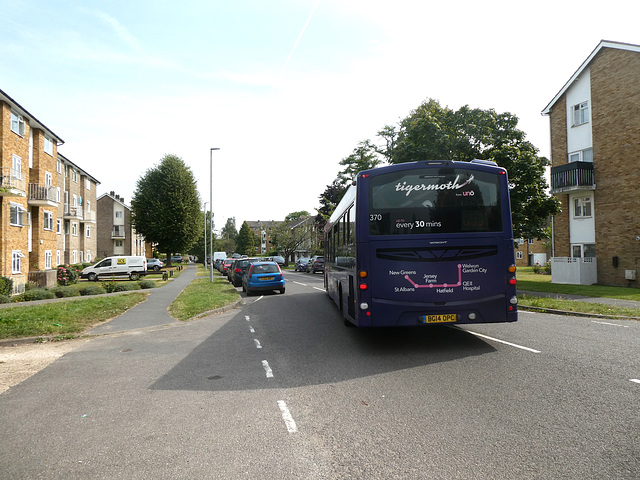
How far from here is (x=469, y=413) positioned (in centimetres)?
447

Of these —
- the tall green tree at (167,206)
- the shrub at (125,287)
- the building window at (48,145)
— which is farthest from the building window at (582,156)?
the tall green tree at (167,206)

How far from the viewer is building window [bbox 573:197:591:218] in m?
24.6

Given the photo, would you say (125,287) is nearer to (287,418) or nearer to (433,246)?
(433,246)

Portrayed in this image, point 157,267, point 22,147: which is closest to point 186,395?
point 22,147

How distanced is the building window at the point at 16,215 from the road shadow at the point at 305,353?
19.8 meters

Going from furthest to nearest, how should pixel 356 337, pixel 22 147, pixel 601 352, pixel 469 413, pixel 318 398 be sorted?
1. pixel 22 147
2. pixel 356 337
3. pixel 601 352
4. pixel 318 398
5. pixel 469 413

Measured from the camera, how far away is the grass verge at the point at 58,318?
33.6 feet

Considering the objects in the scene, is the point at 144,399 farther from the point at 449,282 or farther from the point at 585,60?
the point at 585,60

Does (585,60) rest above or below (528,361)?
above

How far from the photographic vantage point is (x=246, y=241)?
125812 mm

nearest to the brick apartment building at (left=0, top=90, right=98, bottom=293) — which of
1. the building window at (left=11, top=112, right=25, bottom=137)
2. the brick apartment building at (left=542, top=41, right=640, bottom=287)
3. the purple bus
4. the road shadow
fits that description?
the building window at (left=11, top=112, right=25, bottom=137)

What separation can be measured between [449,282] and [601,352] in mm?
2762

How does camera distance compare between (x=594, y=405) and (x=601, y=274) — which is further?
(x=601, y=274)

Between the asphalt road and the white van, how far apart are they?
29950 mm
